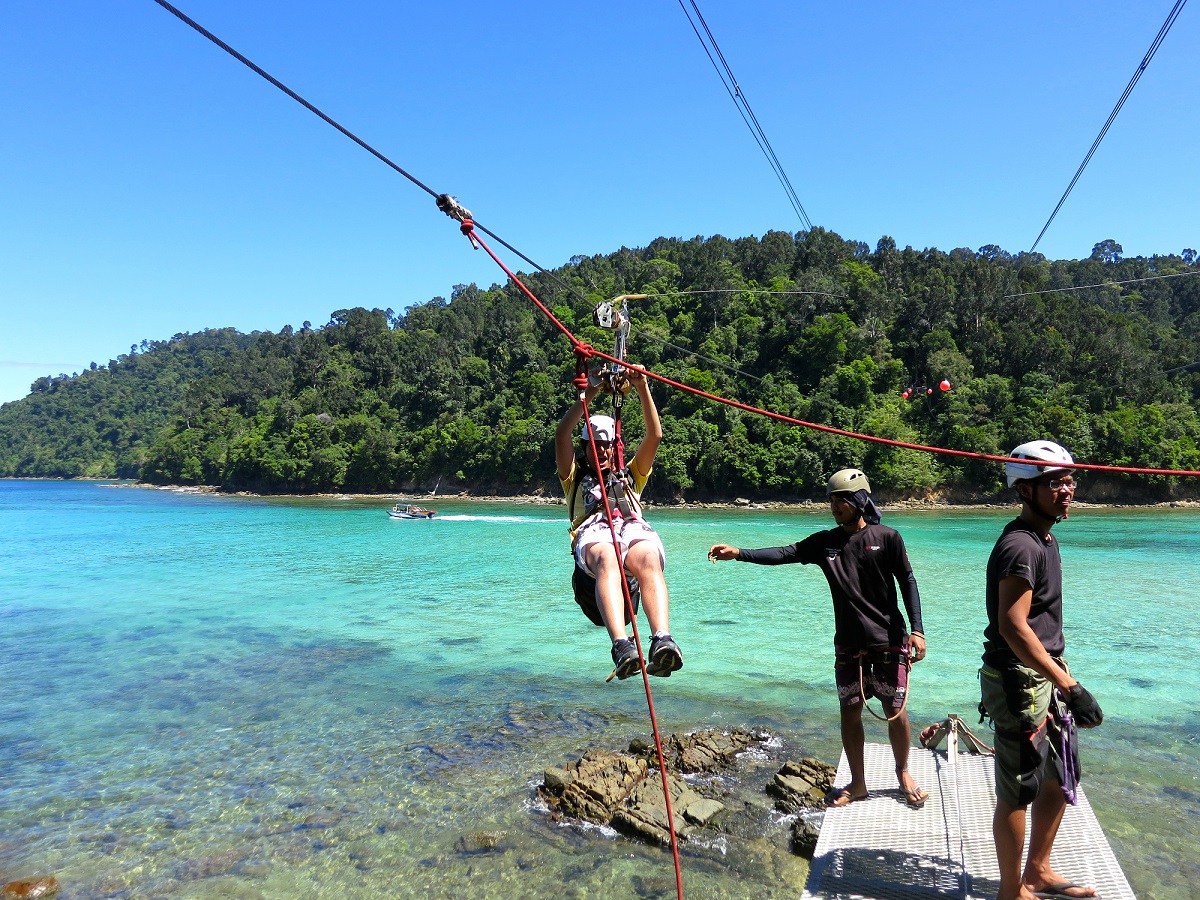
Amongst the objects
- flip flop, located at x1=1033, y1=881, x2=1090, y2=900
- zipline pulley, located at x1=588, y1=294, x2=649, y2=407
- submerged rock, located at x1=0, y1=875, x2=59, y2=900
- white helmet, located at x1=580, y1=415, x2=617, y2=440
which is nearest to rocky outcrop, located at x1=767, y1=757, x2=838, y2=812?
flip flop, located at x1=1033, y1=881, x2=1090, y2=900

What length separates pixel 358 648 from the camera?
1538cm

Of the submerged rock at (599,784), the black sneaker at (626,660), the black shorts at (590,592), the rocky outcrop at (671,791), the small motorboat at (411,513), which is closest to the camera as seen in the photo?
the black sneaker at (626,660)

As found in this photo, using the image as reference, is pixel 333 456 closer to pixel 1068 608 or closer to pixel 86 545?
pixel 86 545

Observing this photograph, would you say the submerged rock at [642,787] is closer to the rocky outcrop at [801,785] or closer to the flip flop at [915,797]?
the rocky outcrop at [801,785]

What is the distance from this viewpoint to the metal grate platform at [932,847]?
439 cm

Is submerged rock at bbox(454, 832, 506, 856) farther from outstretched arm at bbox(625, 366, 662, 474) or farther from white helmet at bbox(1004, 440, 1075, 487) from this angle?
white helmet at bbox(1004, 440, 1075, 487)

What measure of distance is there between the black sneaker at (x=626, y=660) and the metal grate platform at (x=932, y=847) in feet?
5.42

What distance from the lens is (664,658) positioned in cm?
440

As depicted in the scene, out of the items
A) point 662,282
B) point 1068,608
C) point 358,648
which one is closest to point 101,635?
point 358,648

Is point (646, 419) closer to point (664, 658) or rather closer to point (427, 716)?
point (664, 658)

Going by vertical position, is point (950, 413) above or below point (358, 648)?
above

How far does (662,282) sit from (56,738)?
295ft

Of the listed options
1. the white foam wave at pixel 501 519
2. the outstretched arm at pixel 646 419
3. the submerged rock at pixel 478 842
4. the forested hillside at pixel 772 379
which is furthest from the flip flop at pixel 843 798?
the white foam wave at pixel 501 519

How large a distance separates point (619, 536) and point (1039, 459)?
8.01 feet
